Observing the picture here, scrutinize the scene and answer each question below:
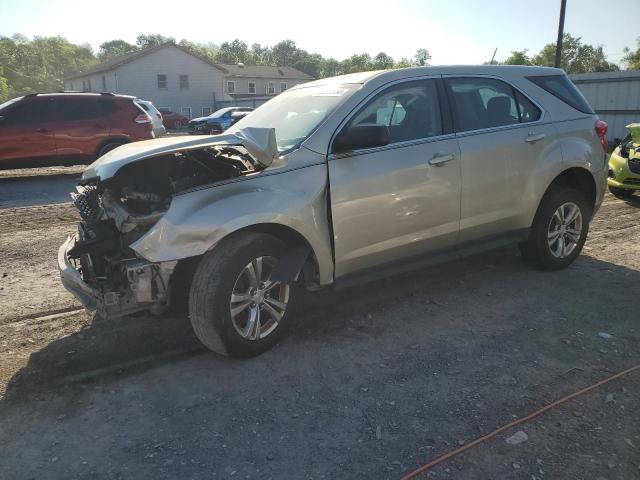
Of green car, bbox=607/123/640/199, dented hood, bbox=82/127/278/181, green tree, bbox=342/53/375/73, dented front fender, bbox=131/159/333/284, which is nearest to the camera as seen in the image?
dented front fender, bbox=131/159/333/284

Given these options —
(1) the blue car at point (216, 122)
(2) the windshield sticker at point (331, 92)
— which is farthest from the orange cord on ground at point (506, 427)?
(1) the blue car at point (216, 122)

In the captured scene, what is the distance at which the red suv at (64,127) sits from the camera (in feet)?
36.2

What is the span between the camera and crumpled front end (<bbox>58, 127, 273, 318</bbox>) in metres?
3.24

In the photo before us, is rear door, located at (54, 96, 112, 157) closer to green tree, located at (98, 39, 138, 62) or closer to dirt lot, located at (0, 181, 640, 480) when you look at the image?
dirt lot, located at (0, 181, 640, 480)

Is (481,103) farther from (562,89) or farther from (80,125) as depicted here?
(80,125)

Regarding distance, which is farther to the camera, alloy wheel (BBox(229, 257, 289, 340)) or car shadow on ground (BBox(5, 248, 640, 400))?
car shadow on ground (BBox(5, 248, 640, 400))

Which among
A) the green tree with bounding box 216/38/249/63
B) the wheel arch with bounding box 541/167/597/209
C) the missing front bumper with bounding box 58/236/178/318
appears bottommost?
the missing front bumper with bounding box 58/236/178/318

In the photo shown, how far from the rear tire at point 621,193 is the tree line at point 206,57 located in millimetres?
47738

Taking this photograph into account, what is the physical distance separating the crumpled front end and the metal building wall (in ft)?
54.3

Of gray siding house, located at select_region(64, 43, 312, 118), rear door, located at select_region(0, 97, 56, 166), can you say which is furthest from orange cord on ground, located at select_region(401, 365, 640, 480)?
gray siding house, located at select_region(64, 43, 312, 118)

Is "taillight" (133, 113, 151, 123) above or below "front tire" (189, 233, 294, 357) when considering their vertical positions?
above

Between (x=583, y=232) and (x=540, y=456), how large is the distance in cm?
332

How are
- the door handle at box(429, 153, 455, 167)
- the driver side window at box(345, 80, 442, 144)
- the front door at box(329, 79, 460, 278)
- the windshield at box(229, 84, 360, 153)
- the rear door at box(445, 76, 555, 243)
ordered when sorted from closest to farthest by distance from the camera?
the front door at box(329, 79, 460, 278)
the windshield at box(229, 84, 360, 153)
the driver side window at box(345, 80, 442, 144)
the door handle at box(429, 153, 455, 167)
the rear door at box(445, 76, 555, 243)

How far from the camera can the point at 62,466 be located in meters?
2.57
